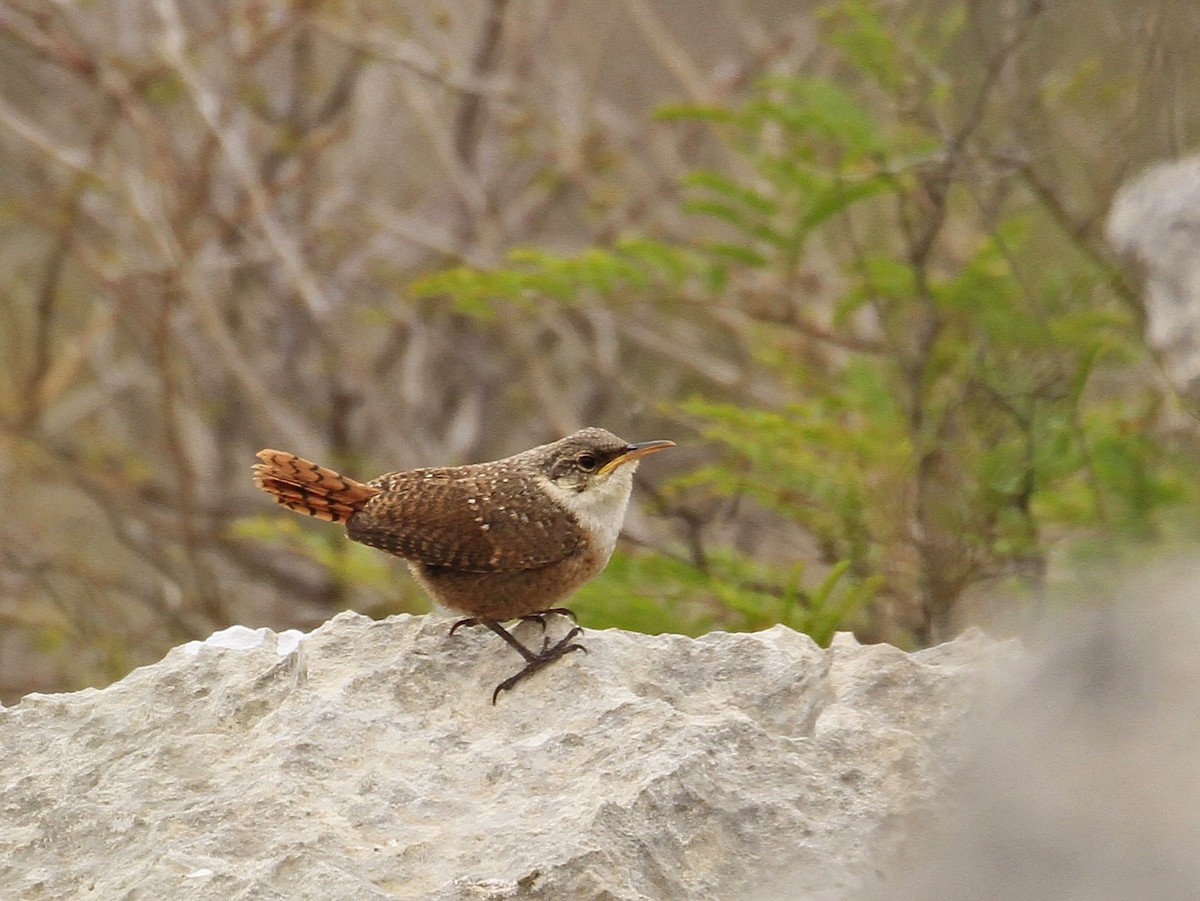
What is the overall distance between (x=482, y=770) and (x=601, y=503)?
1043mm

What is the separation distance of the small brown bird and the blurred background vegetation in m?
0.80

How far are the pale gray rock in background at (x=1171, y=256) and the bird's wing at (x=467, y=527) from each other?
1925 millimetres

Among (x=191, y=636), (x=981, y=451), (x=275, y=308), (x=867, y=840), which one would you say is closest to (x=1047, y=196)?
(x=981, y=451)

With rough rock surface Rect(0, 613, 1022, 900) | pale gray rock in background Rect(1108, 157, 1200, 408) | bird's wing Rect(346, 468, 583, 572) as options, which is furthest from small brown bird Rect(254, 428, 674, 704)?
pale gray rock in background Rect(1108, 157, 1200, 408)

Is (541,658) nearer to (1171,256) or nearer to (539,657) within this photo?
(539,657)

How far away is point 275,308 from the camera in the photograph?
10.0 meters

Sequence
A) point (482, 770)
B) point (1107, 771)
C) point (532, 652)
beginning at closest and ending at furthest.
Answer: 1. point (1107, 771)
2. point (482, 770)
3. point (532, 652)

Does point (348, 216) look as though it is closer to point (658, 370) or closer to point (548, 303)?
point (658, 370)

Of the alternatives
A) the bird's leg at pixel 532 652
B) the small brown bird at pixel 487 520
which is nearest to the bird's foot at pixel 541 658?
the bird's leg at pixel 532 652

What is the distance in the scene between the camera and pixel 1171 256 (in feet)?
14.7

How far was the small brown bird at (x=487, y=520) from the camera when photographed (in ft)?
11.6

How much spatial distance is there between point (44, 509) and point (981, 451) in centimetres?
889

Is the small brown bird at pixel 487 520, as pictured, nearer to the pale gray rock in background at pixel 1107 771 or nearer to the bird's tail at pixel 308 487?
the bird's tail at pixel 308 487

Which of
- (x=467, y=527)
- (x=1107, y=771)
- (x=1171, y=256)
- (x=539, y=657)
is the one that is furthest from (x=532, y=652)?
(x=1171, y=256)
